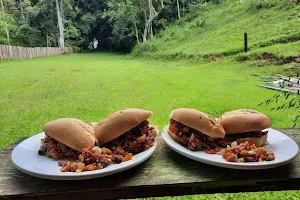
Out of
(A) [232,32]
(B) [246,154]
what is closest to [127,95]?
(B) [246,154]

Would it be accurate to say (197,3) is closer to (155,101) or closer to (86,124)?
(155,101)

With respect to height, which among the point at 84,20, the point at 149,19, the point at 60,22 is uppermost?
the point at 84,20

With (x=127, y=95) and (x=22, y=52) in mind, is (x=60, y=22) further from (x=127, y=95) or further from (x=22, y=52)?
(x=127, y=95)

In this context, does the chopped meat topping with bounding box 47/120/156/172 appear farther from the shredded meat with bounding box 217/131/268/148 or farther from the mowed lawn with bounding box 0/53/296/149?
the mowed lawn with bounding box 0/53/296/149

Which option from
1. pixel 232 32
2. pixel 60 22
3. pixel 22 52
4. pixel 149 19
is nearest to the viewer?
pixel 232 32

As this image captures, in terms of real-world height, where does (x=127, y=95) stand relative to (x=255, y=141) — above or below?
below

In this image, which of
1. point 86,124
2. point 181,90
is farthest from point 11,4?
point 86,124
